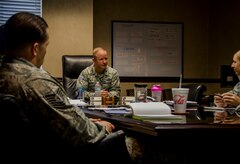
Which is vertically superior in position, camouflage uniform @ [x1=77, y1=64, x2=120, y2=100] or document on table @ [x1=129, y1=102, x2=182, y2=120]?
camouflage uniform @ [x1=77, y1=64, x2=120, y2=100]

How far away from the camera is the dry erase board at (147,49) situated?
6090 millimetres

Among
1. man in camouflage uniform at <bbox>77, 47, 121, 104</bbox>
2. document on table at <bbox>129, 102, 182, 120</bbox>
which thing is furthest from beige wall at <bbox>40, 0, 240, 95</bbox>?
document on table at <bbox>129, 102, 182, 120</bbox>

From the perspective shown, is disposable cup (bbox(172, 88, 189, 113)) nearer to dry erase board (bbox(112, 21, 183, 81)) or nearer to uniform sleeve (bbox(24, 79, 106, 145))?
uniform sleeve (bbox(24, 79, 106, 145))

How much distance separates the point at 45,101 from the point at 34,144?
0.16 m

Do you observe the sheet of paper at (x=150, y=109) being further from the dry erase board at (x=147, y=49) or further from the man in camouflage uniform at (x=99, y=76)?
the dry erase board at (x=147, y=49)

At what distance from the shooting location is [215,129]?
1.68 meters

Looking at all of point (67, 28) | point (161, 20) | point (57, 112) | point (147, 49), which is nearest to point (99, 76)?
point (67, 28)

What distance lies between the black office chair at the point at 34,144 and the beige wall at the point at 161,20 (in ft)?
13.4

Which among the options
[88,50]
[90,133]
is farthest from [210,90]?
[90,133]

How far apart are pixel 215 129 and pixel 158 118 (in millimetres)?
303

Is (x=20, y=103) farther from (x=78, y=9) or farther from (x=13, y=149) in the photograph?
(x=78, y=9)

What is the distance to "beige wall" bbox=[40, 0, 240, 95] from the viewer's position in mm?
5582

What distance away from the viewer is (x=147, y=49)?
620cm

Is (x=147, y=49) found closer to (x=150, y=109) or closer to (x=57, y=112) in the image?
(x=150, y=109)
